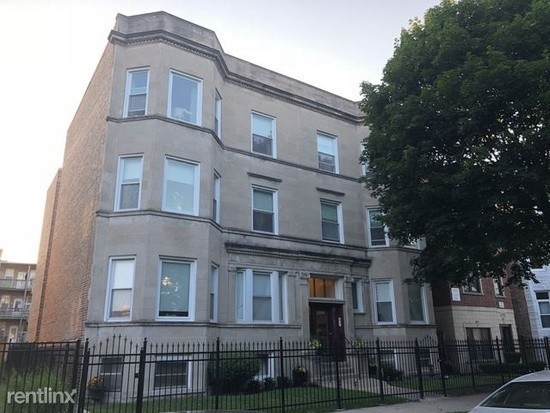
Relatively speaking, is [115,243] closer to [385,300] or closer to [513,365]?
[385,300]

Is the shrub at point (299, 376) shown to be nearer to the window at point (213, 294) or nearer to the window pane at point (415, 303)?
the window at point (213, 294)

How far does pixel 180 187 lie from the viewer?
16562mm

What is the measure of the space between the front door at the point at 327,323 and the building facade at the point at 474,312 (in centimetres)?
747

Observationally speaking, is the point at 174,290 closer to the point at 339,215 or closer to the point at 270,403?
the point at 270,403

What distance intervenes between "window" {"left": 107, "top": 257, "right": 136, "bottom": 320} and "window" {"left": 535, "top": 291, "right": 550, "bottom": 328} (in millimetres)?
26342

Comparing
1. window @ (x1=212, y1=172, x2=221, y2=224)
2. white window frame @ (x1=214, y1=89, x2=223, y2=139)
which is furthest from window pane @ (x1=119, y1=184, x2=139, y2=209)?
white window frame @ (x1=214, y1=89, x2=223, y2=139)

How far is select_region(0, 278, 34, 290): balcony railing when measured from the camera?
55688 millimetres

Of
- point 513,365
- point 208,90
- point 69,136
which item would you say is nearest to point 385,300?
point 513,365

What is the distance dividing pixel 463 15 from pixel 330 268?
37.1 feet

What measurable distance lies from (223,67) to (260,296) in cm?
983

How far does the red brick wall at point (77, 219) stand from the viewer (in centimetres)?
1623

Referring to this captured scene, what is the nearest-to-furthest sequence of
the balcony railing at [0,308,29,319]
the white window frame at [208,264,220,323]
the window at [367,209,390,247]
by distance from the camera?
the white window frame at [208,264,220,323] < the window at [367,209,390,247] < the balcony railing at [0,308,29,319]

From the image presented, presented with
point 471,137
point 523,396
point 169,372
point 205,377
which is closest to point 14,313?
point 169,372

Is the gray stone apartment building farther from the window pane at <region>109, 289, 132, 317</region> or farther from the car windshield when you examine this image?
the car windshield
